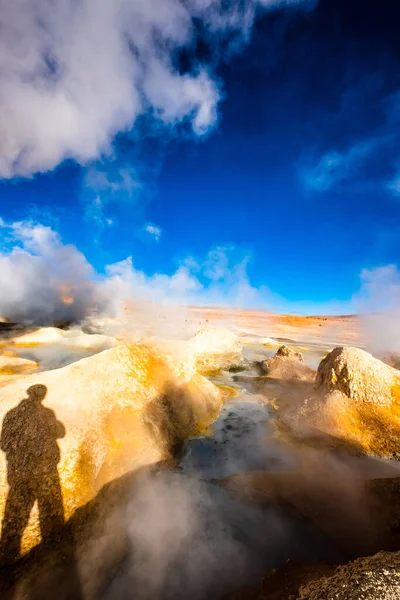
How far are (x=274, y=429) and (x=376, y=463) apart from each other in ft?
15.0

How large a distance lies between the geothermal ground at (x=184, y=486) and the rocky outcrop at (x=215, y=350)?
11.6 meters

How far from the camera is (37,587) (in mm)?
6371

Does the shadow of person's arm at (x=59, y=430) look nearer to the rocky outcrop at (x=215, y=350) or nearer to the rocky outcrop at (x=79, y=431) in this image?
the rocky outcrop at (x=79, y=431)

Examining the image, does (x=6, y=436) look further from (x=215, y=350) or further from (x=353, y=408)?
(x=215, y=350)

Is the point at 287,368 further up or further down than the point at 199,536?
further up

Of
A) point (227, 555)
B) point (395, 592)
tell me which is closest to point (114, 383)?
point (227, 555)

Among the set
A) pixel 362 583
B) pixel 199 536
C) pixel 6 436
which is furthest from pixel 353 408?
pixel 6 436

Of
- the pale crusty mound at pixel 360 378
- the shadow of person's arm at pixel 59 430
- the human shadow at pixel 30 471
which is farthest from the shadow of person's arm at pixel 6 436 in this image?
the pale crusty mound at pixel 360 378

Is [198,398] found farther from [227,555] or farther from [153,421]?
[227,555]

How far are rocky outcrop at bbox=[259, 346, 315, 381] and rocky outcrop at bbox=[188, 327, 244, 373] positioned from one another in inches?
135

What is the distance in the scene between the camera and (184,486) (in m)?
9.94

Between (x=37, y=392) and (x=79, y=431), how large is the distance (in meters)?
2.00

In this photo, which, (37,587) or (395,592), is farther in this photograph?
(37,587)

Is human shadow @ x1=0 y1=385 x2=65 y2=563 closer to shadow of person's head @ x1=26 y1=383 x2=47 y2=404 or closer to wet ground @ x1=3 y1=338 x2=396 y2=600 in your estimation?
shadow of person's head @ x1=26 y1=383 x2=47 y2=404
